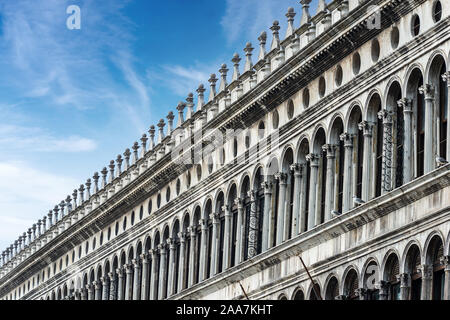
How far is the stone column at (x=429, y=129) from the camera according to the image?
36125 mm

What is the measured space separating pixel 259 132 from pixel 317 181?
4890 millimetres

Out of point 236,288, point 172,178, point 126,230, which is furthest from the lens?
point 126,230

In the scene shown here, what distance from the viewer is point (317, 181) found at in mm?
43219

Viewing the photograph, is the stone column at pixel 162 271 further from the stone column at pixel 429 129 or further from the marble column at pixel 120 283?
the stone column at pixel 429 129

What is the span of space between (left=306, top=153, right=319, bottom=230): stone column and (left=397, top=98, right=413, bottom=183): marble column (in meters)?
5.75

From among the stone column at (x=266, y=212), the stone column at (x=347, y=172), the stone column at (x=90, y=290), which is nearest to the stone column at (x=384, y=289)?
the stone column at (x=347, y=172)

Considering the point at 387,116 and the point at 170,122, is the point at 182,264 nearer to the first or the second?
the point at 170,122

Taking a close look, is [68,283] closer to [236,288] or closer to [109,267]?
[109,267]

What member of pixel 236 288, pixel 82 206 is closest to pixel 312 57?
pixel 236 288

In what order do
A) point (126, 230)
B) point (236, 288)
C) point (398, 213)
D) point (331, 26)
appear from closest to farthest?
point (398, 213), point (331, 26), point (236, 288), point (126, 230)

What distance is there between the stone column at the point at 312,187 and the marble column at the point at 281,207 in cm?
208

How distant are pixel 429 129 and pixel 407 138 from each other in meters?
1.21

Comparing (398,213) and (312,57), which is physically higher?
(312,57)
